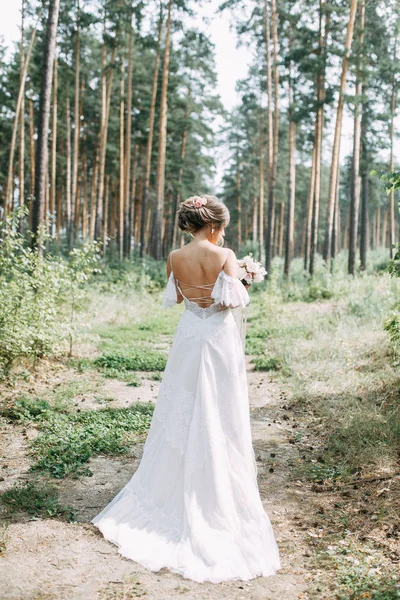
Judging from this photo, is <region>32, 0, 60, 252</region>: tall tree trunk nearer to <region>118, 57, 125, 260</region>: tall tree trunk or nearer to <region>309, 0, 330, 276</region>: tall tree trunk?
<region>309, 0, 330, 276</region>: tall tree trunk

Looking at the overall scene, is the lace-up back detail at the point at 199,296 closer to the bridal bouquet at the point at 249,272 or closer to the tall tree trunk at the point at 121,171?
the bridal bouquet at the point at 249,272

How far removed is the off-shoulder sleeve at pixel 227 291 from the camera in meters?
4.03

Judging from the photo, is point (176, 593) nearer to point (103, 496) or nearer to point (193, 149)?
point (103, 496)

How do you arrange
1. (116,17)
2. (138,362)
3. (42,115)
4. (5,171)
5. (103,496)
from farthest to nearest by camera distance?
(5,171) < (116,17) < (42,115) < (138,362) < (103,496)

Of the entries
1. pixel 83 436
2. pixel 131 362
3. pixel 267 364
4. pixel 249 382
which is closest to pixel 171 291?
pixel 83 436

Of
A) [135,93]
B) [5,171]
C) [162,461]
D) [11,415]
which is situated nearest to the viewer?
[162,461]

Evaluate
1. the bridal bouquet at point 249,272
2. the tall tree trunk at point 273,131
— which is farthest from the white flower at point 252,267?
the tall tree trunk at point 273,131

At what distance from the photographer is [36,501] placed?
4281 millimetres

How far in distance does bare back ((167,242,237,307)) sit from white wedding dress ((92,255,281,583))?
78 mm

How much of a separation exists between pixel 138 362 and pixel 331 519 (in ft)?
18.7

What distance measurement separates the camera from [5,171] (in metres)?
34.0

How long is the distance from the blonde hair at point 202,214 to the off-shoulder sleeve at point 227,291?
0.43 m

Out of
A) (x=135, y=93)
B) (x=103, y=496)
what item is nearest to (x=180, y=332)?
(x=103, y=496)

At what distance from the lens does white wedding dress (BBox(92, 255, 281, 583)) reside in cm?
366
